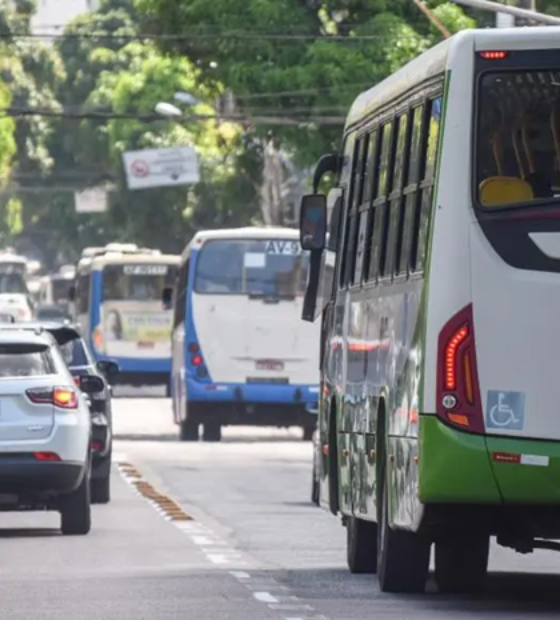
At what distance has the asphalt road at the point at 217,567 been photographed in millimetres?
14305

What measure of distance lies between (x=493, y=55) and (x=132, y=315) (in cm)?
4689

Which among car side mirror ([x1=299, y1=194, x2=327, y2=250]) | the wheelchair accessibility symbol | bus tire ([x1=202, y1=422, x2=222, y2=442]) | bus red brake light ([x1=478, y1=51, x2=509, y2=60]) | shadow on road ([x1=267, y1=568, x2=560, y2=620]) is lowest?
bus tire ([x1=202, y1=422, x2=222, y2=442])

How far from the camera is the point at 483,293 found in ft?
44.1

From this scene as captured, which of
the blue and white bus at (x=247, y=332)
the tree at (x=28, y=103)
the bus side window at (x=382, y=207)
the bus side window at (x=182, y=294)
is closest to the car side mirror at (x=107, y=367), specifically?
the bus side window at (x=382, y=207)

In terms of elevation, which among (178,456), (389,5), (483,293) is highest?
(389,5)

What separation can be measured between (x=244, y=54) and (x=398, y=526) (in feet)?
88.5

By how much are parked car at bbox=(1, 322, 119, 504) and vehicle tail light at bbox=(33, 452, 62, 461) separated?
3.85 metres

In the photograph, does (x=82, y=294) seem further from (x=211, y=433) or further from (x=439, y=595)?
(x=439, y=595)

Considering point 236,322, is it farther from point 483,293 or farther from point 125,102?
point 125,102

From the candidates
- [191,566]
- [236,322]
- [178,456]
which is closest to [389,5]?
[236,322]

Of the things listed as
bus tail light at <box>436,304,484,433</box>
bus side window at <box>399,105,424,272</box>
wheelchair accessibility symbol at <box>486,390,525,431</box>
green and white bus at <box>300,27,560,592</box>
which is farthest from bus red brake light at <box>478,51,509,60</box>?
wheelchair accessibility symbol at <box>486,390,525,431</box>

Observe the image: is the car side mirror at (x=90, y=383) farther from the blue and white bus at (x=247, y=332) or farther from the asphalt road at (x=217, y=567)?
the blue and white bus at (x=247, y=332)

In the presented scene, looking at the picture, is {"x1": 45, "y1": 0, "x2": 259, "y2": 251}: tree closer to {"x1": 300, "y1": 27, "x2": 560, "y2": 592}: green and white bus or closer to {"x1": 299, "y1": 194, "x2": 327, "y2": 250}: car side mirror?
{"x1": 299, "y1": 194, "x2": 327, "y2": 250}: car side mirror

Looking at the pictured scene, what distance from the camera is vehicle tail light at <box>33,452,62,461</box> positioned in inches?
827
